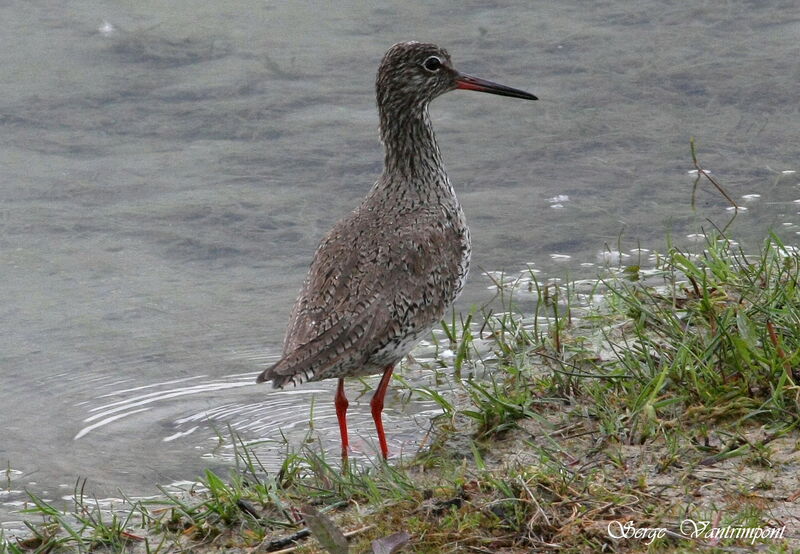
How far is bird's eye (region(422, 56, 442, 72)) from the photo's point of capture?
6.11 meters

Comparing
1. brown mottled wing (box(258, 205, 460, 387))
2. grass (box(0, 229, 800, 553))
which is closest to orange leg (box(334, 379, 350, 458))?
grass (box(0, 229, 800, 553))

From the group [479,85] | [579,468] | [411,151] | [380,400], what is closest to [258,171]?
[479,85]

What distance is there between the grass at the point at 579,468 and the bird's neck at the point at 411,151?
3.00 ft

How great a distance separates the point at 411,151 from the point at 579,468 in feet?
6.92

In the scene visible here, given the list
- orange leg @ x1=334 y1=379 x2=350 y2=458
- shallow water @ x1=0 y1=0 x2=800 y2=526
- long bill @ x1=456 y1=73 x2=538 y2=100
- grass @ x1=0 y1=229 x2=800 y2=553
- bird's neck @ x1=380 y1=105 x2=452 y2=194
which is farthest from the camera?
long bill @ x1=456 y1=73 x2=538 y2=100

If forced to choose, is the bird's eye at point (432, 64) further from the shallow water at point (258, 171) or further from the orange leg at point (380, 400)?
the orange leg at point (380, 400)

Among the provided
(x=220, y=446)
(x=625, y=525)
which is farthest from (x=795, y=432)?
(x=220, y=446)

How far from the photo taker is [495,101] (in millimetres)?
9812

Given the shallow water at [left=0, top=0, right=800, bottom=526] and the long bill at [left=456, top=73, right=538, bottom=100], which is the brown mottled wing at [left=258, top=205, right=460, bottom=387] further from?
the long bill at [left=456, top=73, right=538, bottom=100]

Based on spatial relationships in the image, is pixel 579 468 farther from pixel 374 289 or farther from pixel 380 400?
pixel 380 400

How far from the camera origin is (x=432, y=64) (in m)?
6.14

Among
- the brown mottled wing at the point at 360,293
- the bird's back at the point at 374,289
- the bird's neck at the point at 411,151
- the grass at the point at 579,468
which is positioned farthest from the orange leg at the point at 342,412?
the bird's neck at the point at 411,151

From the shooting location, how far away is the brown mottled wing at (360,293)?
502 centimetres

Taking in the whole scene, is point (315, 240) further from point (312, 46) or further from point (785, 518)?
point (785, 518)
